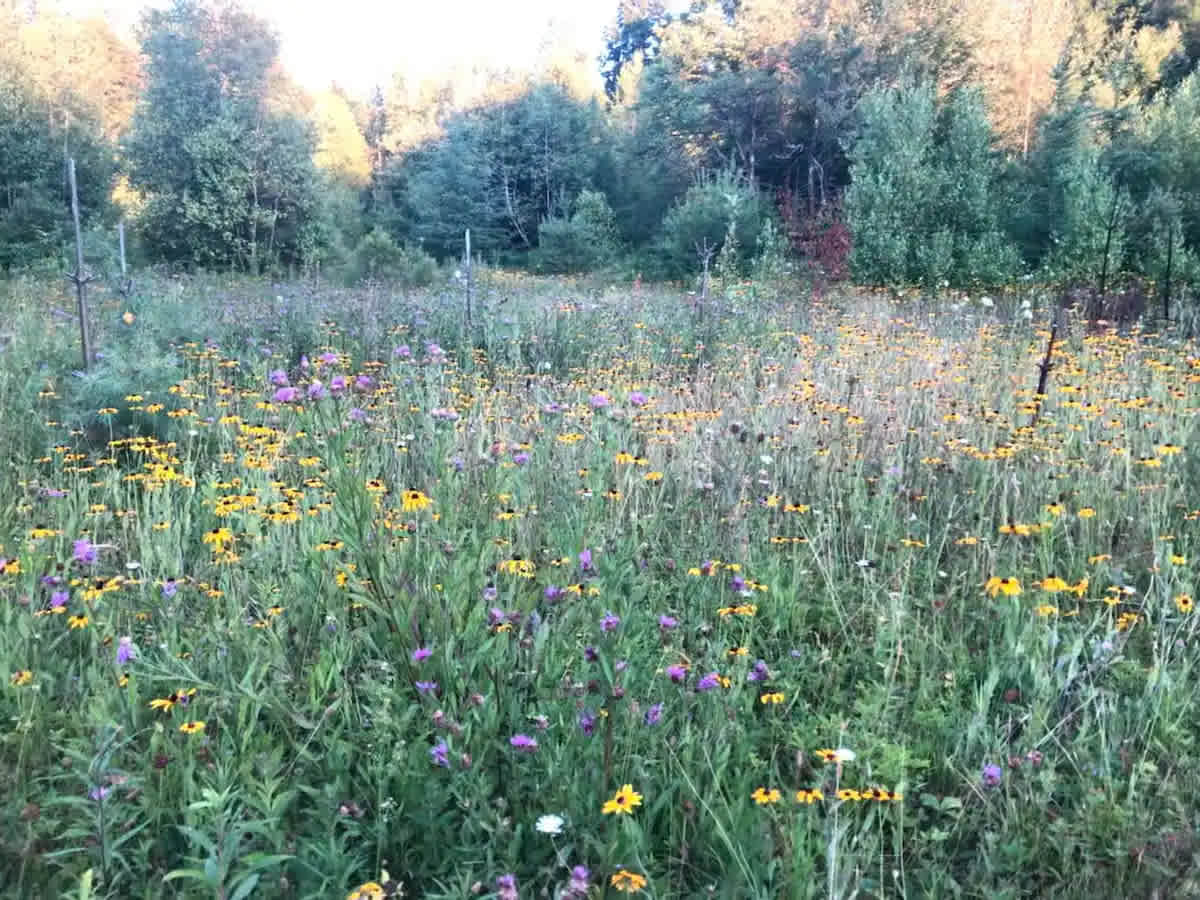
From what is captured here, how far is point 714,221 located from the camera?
2256 cm

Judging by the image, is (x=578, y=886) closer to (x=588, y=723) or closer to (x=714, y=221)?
(x=588, y=723)

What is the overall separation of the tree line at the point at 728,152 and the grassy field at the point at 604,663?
9344 millimetres

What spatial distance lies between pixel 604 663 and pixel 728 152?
28.0 metres

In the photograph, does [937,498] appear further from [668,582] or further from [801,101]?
[801,101]

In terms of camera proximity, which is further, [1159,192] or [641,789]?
[1159,192]

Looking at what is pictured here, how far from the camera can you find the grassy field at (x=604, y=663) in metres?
1.46

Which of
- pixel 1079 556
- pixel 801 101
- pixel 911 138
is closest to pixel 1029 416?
pixel 1079 556

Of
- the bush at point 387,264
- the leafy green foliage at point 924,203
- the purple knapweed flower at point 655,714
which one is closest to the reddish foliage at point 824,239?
the leafy green foliage at point 924,203

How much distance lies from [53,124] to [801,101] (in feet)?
69.2

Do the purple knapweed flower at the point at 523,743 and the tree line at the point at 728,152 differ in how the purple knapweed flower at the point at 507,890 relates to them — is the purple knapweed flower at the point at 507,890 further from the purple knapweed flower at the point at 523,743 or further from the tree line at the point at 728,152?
the tree line at the point at 728,152

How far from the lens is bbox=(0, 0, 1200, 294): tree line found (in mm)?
16188

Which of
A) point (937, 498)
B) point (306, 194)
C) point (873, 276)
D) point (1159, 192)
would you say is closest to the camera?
point (937, 498)

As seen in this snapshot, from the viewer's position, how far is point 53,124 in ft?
75.9

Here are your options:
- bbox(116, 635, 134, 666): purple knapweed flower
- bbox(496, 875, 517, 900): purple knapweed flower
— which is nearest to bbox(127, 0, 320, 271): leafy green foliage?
bbox(116, 635, 134, 666): purple knapweed flower
